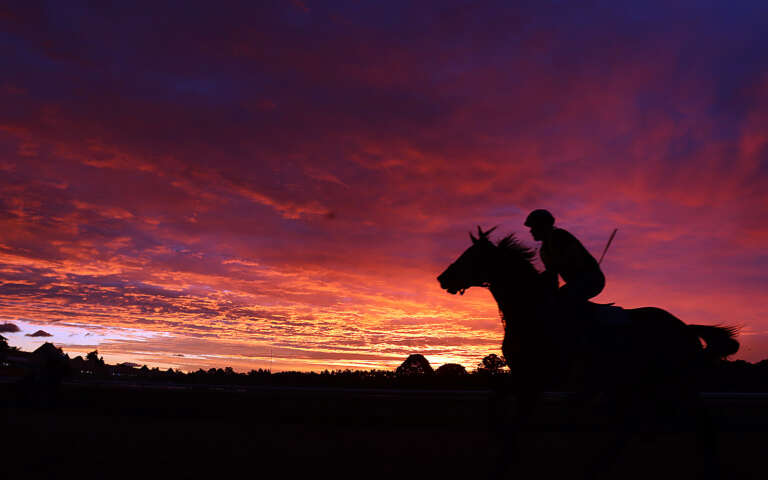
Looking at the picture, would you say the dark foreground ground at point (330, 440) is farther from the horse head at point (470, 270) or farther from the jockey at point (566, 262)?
the horse head at point (470, 270)

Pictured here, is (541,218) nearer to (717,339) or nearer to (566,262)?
(566,262)

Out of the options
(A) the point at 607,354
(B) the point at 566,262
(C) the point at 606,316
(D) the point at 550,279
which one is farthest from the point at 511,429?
(B) the point at 566,262

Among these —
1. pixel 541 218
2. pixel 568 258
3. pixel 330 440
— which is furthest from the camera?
pixel 330 440

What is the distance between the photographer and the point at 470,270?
613cm

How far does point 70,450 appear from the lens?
23.7ft

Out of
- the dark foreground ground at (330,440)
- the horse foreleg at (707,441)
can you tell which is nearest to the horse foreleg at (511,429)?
the dark foreground ground at (330,440)

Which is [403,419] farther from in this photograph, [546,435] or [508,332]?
[508,332]

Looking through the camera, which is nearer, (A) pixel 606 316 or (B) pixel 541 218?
(A) pixel 606 316

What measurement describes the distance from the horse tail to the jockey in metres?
1.34

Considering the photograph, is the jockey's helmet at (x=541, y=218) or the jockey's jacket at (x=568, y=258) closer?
the jockey's jacket at (x=568, y=258)

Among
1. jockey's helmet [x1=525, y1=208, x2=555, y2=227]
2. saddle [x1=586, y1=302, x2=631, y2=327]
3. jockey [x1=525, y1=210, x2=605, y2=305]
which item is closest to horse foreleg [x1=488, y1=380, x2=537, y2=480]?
saddle [x1=586, y1=302, x2=631, y2=327]

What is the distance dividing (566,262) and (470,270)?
1.08 metres

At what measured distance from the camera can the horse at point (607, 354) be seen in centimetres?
538

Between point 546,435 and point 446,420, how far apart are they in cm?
228
